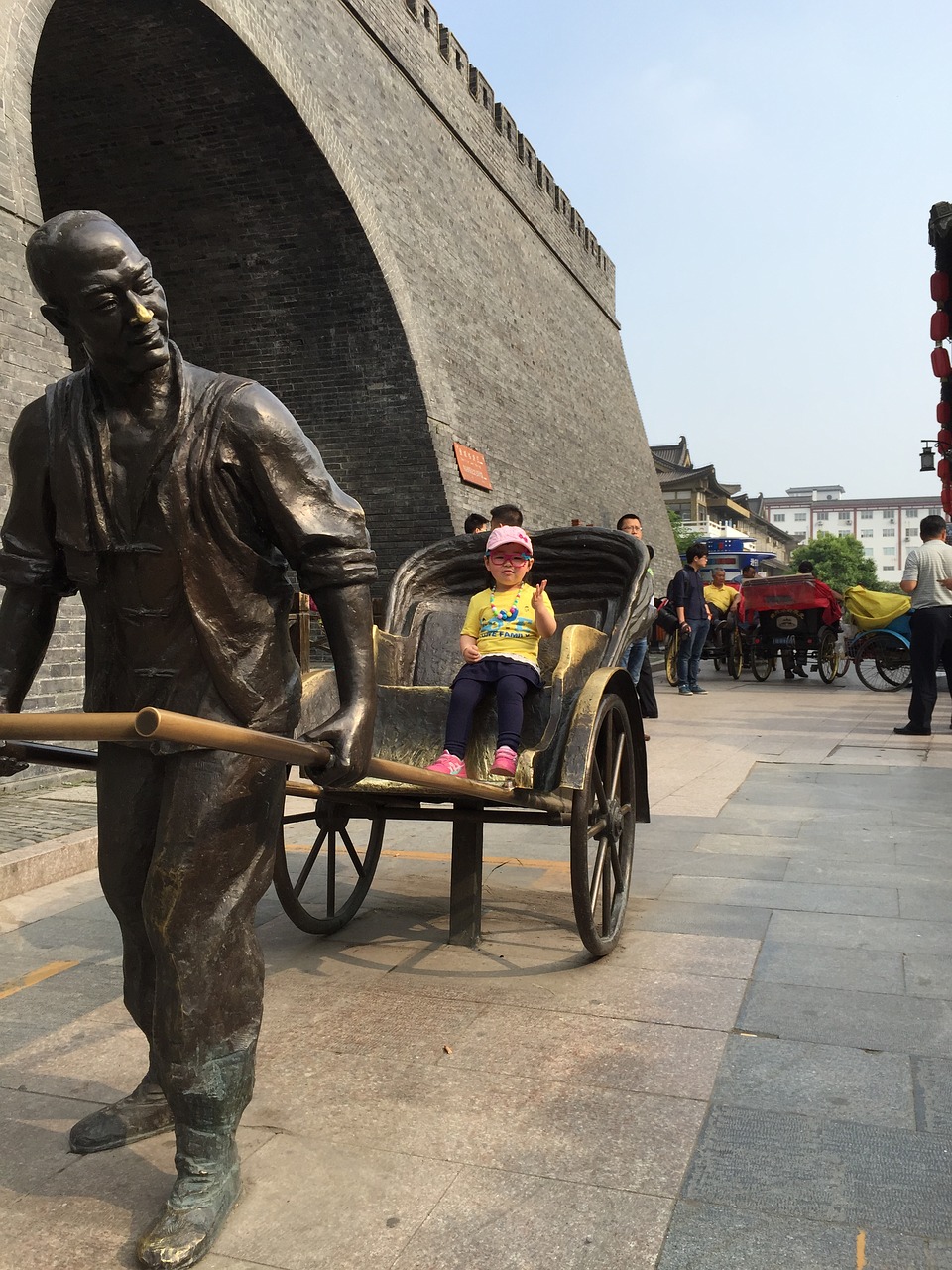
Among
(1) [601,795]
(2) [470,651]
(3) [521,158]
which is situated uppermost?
(3) [521,158]

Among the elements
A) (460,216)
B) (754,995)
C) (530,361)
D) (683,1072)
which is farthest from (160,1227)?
(530,361)

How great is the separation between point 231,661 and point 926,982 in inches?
95.9

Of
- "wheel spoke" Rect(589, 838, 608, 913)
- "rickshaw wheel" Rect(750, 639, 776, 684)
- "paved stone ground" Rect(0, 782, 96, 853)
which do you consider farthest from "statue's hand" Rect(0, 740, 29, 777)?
"rickshaw wheel" Rect(750, 639, 776, 684)

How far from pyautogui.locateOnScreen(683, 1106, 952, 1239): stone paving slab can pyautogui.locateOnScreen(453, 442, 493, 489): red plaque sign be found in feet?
45.1

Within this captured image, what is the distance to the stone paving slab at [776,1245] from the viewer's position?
1977 millimetres

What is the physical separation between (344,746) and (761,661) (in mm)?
15774

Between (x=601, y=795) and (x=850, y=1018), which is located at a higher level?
(x=601, y=795)

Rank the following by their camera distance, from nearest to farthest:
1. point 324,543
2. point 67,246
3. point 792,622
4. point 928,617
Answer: point 67,246
point 324,543
point 928,617
point 792,622

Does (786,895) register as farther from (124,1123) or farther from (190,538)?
(190,538)

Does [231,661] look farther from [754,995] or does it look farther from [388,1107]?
[754,995]

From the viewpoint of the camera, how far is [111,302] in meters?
2.06

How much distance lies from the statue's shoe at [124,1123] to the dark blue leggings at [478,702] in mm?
1725

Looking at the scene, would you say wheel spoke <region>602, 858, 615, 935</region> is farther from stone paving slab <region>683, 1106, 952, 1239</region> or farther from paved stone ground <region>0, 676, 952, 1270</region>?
stone paving slab <region>683, 1106, 952, 1239</region>

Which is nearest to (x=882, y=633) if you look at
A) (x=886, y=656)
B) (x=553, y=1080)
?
(x=886, y=656)
